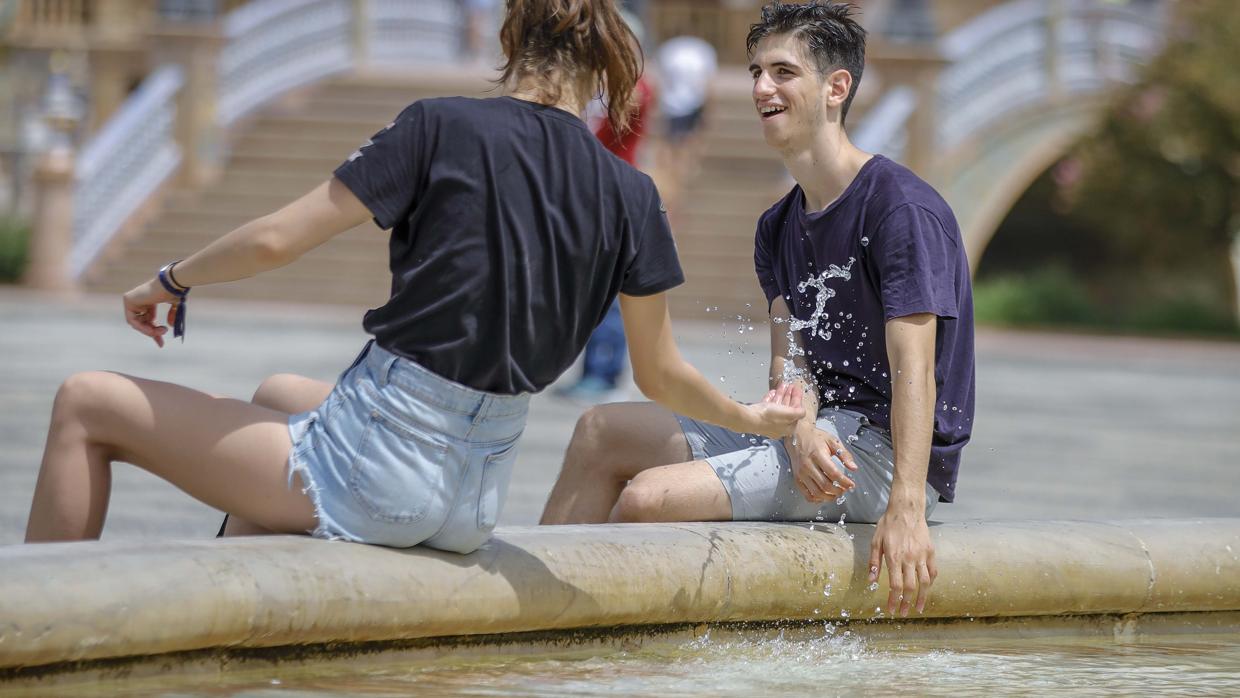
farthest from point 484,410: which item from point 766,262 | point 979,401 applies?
point 979,401

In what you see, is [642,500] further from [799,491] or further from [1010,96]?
[1010,96]

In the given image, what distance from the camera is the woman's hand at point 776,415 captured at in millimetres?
3840

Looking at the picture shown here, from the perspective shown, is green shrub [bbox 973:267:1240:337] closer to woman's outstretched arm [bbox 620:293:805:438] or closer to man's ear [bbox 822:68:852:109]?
man's ear [bbox 822:68:852:109]

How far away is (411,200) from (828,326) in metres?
1.27

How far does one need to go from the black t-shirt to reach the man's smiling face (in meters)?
0.78

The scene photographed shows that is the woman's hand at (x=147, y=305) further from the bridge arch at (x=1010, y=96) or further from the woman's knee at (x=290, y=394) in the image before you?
the bridge arch at (x=1010, y=96)

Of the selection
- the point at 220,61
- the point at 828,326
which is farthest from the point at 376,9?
the point at 828,326

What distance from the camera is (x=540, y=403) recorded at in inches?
433

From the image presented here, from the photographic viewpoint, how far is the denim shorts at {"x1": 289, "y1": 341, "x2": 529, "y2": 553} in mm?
3518

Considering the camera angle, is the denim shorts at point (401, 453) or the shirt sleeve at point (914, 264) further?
the shirt sleeve at point (914, 264)

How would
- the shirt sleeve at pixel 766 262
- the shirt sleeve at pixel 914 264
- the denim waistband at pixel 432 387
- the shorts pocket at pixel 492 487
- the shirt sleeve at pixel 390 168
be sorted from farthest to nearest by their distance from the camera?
the shirt sleeve at pixel 766 262 < the shirt sleeve at pixel 914 264 < the shorts pocket at pixel 492 487 < the denim waistband at pixel 432 387 < the shirt sleeve at pixel 390 168

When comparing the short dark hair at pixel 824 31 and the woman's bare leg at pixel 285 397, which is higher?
the short dark hair at pixel 824 31

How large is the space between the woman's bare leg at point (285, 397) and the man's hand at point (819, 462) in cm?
103

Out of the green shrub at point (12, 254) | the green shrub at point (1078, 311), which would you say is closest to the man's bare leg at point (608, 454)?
the green shrub at point (12, 254)
